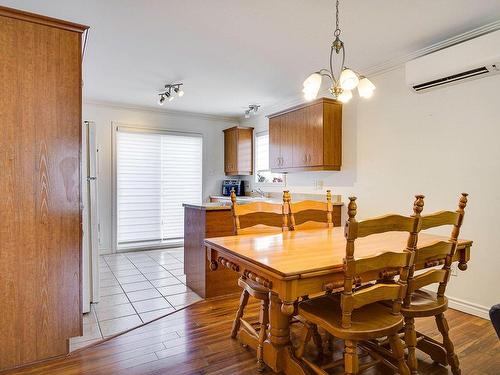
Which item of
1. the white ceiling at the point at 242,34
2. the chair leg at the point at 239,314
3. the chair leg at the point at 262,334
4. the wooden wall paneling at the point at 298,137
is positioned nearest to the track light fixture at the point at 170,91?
the white ceiling at the point at 242,34

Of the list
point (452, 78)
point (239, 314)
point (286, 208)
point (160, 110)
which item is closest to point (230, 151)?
point (160, 110)

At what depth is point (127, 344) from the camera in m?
2.23

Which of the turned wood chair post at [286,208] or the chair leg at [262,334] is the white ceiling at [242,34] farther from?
the chair leg at [262,334]

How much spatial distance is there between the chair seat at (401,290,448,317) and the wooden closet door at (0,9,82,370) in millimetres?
2072

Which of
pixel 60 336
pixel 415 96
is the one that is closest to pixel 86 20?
pixel 60 336

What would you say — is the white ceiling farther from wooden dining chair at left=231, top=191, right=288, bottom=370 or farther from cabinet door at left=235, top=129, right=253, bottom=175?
cabinet door at left=235, top=129, right=253, bottom=175

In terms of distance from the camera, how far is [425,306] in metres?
1.77

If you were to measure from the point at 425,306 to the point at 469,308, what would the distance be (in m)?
1.46

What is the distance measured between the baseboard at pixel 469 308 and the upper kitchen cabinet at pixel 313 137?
1.85 m

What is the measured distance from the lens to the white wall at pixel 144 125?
5102 mm

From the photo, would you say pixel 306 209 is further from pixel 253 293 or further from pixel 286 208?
pixel 253 293

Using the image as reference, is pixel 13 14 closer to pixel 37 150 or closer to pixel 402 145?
pixel 37 150

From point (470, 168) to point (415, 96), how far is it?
893mm

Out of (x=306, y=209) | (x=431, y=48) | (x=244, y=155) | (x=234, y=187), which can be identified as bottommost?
(x=306, y=209)
